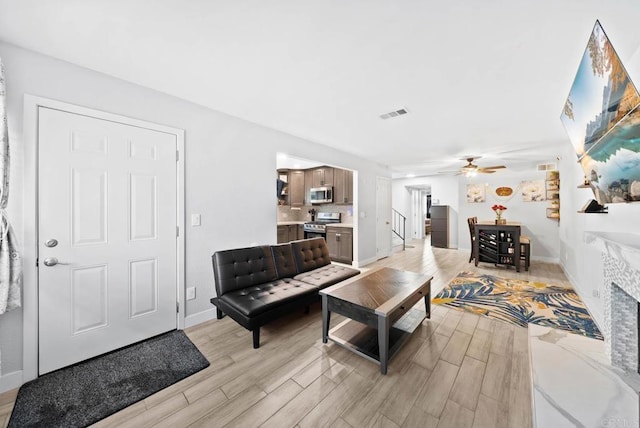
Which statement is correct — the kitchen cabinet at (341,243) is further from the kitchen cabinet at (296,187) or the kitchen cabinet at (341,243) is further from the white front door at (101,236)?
the white front door at (101,236)

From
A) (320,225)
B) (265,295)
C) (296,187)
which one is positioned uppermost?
(296,187)

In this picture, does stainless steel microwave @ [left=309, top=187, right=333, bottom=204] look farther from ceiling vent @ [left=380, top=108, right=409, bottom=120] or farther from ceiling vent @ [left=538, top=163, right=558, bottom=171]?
ceiling vent @ [left=538, top=163, right=558, bottom=171]

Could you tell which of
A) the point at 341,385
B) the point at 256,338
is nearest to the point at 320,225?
the point at 256,338

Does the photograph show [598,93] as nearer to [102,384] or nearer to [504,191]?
[102,384]

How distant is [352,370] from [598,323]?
285 centimetres

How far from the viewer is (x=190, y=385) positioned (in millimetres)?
1786

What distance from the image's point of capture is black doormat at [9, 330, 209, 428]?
1522 mm

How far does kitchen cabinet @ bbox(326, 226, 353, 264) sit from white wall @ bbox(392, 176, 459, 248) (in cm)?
400

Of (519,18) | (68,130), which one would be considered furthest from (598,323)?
(68,130)

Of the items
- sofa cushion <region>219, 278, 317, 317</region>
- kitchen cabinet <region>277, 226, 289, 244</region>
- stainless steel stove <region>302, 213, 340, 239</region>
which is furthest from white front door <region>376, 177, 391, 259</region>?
sofa cushion <region>219, 278, 317, 317</region>

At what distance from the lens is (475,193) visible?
6.81 m

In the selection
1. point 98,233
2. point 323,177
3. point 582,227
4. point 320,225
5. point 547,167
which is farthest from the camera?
point 323,177

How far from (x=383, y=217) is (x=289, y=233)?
2501 millimetres

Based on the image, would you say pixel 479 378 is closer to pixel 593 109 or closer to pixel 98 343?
pixel 593 109
